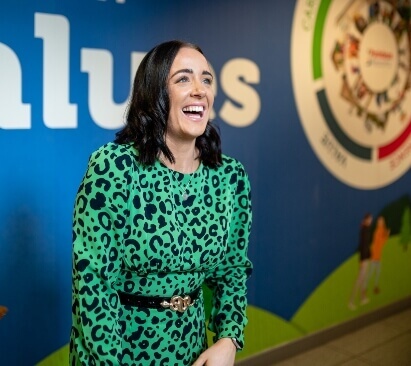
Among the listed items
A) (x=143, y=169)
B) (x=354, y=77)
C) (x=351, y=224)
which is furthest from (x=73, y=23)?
(x=351, y=224)

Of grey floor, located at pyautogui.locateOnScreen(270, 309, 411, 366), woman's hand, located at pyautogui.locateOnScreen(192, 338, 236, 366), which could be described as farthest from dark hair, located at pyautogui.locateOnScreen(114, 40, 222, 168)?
grey floor, located at pyautogui.locateOnScreen(270, 309, 411, 366)

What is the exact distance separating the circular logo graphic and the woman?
1937 mm

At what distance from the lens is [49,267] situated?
Result: 8.00 feet

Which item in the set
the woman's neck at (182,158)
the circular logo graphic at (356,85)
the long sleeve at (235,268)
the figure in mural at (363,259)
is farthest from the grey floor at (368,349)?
the woman's neck at (182,158)

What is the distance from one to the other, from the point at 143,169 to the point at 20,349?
4.32 ft

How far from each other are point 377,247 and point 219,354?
2857mm

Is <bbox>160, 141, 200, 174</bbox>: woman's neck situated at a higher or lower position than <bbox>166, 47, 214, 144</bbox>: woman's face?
lower

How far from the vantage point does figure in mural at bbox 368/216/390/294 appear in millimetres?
4148

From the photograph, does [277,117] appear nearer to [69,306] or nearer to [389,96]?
[389,96]

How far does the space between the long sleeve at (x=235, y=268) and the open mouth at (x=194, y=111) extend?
0.23 meters

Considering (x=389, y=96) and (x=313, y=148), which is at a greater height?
(x=389, y=96)

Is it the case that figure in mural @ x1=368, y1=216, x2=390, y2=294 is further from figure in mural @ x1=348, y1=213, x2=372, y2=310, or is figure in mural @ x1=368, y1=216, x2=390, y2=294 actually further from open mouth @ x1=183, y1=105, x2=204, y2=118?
open mouth @ x1=183, y1=105, x2=204, y2=118

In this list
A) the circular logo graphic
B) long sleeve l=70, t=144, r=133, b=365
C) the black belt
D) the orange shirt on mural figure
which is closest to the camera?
long sleeve l=70, t=144, r=133, b=365

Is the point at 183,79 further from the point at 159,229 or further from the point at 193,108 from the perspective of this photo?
the point at 159,229
